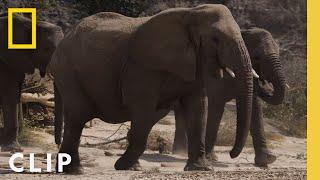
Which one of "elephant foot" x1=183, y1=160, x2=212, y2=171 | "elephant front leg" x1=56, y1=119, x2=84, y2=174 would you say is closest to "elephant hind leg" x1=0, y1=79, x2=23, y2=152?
"elephant front leg" x1=56, y1=119, x2=84, y2=174

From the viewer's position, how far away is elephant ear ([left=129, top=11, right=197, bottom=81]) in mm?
10492

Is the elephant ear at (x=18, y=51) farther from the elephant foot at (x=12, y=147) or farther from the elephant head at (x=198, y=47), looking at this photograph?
the elephant head at (x=198, y=47)

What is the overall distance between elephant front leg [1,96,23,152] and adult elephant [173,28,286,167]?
262cm

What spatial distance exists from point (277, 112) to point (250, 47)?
7340 mm

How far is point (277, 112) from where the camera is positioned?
2097 centimetres

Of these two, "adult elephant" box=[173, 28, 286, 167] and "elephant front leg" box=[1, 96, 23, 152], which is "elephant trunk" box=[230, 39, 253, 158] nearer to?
"adult elephant" box=[173, 28, 286, 167]

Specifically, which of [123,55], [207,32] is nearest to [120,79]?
[123,55]

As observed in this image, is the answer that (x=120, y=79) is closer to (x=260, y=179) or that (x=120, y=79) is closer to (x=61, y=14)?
(x=260, y=179)

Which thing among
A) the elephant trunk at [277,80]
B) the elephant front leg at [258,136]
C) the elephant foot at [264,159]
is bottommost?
the elephant foot at [264,159]

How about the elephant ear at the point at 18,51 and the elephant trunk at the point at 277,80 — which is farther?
the elephant ear at the point at 18,51

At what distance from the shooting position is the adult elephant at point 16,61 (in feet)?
44.0

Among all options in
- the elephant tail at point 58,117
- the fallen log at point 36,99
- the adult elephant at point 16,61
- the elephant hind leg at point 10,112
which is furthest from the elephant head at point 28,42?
the fallen log at point 36,99

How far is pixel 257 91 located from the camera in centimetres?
1378

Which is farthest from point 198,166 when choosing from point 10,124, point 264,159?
point 10,124
